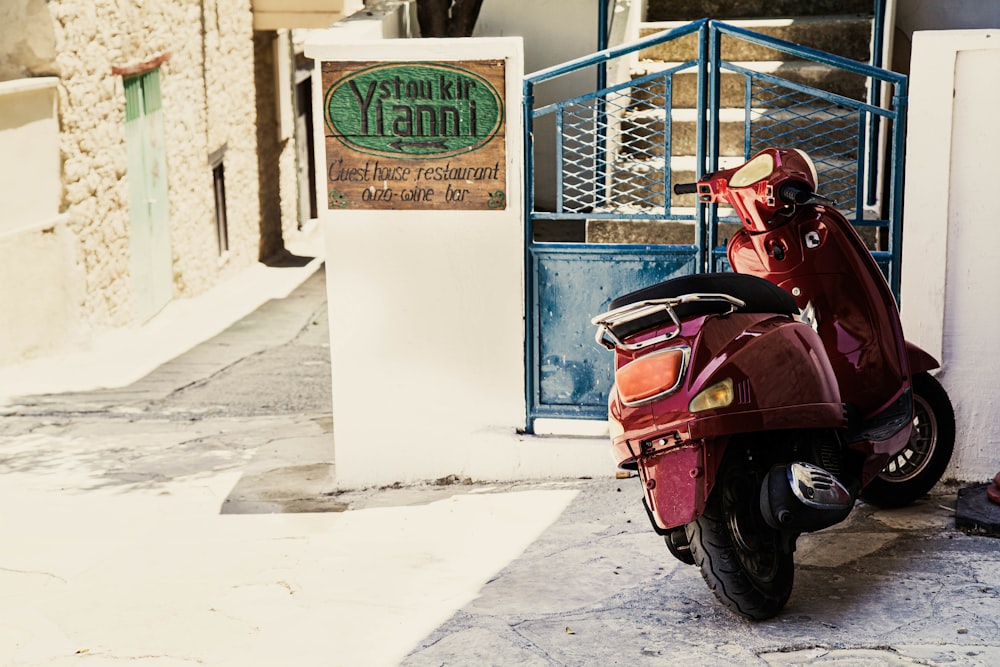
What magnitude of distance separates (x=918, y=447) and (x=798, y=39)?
398 cm

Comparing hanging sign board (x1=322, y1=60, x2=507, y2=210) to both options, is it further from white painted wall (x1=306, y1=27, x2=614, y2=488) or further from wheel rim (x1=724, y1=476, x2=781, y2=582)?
wheel rim (x1=724, y1=476, x2=781, y2=582)

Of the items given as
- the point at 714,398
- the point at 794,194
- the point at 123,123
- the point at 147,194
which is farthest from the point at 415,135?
the point at 147,194

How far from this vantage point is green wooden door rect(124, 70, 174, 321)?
11.8 metres

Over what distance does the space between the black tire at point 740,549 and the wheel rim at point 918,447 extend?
1.23 metres

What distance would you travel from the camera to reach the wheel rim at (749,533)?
155 inches

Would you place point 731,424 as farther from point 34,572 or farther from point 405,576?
point 34,572

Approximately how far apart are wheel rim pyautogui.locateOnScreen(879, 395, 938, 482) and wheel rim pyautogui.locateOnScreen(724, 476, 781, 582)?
1237 millimetres

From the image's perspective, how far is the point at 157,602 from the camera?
182 inches

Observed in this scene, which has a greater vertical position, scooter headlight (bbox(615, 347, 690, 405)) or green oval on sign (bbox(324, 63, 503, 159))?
green oval on sign (bbox(324, 63, 503, 159))

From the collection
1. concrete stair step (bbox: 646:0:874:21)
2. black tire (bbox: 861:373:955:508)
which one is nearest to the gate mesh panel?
concrete stair step (bbox: 646:0:874:21)

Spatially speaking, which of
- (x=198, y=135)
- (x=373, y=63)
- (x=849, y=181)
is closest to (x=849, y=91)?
(x=849, y=181)

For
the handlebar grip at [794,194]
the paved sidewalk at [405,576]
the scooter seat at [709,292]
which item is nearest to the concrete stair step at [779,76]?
the paved sidewalk at [405,576]

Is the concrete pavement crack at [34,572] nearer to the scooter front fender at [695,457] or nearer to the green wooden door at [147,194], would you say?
the scooter front fender at [695,457]

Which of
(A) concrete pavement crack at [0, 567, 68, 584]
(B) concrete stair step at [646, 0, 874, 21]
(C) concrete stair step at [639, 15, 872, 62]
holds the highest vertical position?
(B) concrete stair step at [646, 0, 874, 21]
